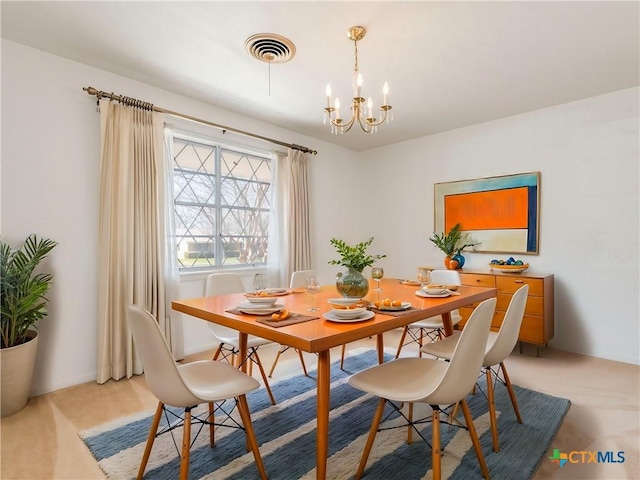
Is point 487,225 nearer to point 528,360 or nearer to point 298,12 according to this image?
point 528,360

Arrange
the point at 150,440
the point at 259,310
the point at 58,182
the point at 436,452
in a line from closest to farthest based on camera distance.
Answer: the point at 436,452, the point at 150,440, the point at 259,310, the point at 58,182

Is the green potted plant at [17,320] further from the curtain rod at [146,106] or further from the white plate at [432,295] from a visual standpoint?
the white plate at [432,295]

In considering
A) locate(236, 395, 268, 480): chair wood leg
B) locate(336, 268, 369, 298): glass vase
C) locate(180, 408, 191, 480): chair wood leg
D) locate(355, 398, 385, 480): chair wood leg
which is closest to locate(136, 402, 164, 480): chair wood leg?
locate(180, 408, 191, 480): chair wood leg

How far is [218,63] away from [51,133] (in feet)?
4.39

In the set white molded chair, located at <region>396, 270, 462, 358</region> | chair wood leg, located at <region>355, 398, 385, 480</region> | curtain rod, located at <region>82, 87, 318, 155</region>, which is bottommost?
chair wood leg, located at <region>355, 398, 385, 480</region>

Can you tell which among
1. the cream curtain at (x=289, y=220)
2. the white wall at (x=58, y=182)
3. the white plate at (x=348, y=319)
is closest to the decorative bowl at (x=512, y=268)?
the cream curtain at (x=289, y=220)

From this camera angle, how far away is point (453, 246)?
4074 millimetres

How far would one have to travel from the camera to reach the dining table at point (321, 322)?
136 cm

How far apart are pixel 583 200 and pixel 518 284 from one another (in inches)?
40.3

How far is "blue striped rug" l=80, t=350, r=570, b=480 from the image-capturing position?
5.42 ft

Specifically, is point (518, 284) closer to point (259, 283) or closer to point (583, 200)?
point (583, 200)

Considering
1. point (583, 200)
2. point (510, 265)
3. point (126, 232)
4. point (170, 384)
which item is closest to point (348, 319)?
point (170, 384)

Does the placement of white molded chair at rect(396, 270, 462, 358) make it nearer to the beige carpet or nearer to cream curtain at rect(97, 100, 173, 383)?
the beige carpet

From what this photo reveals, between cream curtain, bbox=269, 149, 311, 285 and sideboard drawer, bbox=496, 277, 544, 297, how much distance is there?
2.14 metres
